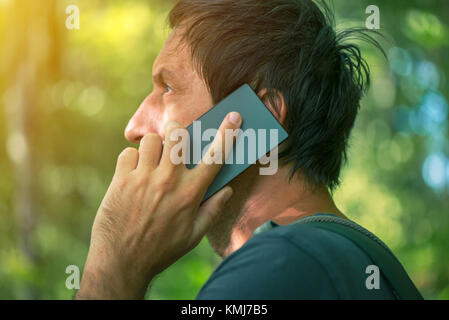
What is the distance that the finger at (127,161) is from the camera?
1.71 meters

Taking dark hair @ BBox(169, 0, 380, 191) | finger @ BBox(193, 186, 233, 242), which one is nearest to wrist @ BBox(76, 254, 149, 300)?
finger @ BBox(193, 186, 233, 242)

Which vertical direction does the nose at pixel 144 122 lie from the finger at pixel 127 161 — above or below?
above

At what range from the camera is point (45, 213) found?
9867mm

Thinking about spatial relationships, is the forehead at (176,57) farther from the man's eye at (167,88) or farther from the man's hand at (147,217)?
the man's hand at (147,217)

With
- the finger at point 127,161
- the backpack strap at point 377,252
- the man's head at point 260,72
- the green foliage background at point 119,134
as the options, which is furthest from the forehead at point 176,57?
the green foliage background at point 119,134

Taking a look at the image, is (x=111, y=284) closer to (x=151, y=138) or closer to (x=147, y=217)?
(x=147, y=217)

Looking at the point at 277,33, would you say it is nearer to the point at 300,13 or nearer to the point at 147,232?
the point at 300,13

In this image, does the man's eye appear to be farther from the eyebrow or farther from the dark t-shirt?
the dark t-shirt

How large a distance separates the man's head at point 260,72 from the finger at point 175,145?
0.56 feet

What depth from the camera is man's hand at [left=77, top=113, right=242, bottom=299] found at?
153cm

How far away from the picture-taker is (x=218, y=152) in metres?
1.66

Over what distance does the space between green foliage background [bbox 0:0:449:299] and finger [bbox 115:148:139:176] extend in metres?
2.11
